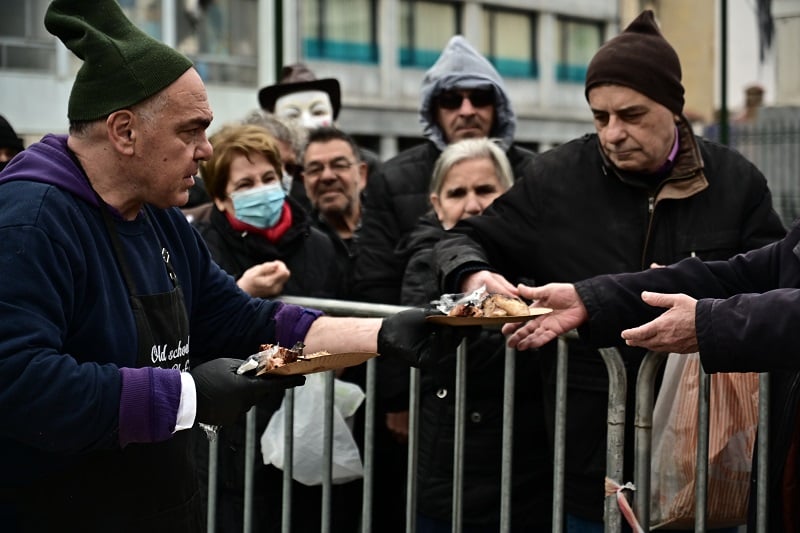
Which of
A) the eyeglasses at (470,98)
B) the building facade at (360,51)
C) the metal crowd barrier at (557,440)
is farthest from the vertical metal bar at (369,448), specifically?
the building facade at (360,51)

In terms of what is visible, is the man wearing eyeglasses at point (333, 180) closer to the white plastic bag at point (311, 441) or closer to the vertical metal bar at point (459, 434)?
the white plastic bag at point (311, 441)

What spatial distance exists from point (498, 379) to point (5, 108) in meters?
21.8

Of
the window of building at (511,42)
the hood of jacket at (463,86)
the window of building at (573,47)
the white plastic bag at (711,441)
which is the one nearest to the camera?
the white plastic bag at (711,441)

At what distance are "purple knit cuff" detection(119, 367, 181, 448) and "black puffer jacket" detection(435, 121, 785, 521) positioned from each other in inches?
51.4

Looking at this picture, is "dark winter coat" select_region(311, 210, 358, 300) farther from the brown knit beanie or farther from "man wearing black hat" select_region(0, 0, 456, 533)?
"man wearing black hat" select_region(0, 0, 456, 533)

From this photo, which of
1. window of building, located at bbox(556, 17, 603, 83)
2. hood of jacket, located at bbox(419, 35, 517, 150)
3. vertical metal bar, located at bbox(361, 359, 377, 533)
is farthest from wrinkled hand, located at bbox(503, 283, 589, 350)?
window of building, located at bbox(556, 17, 603, 83)

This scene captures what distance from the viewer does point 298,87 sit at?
7.24 metres

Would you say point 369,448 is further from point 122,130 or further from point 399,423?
point 122,130

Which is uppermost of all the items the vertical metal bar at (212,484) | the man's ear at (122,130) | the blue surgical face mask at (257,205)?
the man's ear at (122,130)

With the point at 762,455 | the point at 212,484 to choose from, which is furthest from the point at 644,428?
the point at 212,484

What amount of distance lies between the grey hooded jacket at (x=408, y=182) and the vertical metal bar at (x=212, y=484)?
3.30 feet

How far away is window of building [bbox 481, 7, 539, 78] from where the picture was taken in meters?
33.3

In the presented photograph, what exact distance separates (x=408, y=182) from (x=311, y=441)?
1.35 meters

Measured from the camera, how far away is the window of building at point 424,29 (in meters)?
31.2
